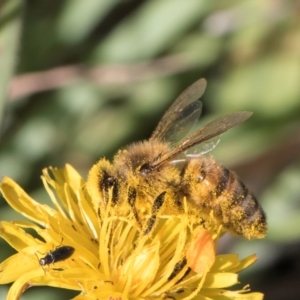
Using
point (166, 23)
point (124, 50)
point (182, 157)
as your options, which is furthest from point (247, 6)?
point (182, 157)

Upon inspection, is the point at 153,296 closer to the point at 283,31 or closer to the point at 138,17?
the point at 138,17

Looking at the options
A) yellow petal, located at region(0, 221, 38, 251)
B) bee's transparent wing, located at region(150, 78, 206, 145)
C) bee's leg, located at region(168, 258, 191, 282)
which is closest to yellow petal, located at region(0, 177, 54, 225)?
yellow petal, located at region(0, 221, 38, 251)

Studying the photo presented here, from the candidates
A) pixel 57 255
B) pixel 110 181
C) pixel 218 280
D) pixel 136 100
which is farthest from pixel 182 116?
pixel 136 100

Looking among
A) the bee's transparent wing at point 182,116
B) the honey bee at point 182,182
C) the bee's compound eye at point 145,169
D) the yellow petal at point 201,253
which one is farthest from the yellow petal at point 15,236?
the bee's transparent wing at point 182,116

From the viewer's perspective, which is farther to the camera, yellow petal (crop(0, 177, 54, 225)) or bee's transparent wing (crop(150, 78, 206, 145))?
bee's transparent wing (crop(150, 78, 206, 145))

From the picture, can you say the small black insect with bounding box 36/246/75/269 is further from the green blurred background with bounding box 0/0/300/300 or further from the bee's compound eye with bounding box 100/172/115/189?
the green blurred background with bounding box 0/0/300/300

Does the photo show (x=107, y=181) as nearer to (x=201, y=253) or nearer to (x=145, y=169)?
(x=145, y=169)

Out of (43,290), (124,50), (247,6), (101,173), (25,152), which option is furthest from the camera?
(247,6)
